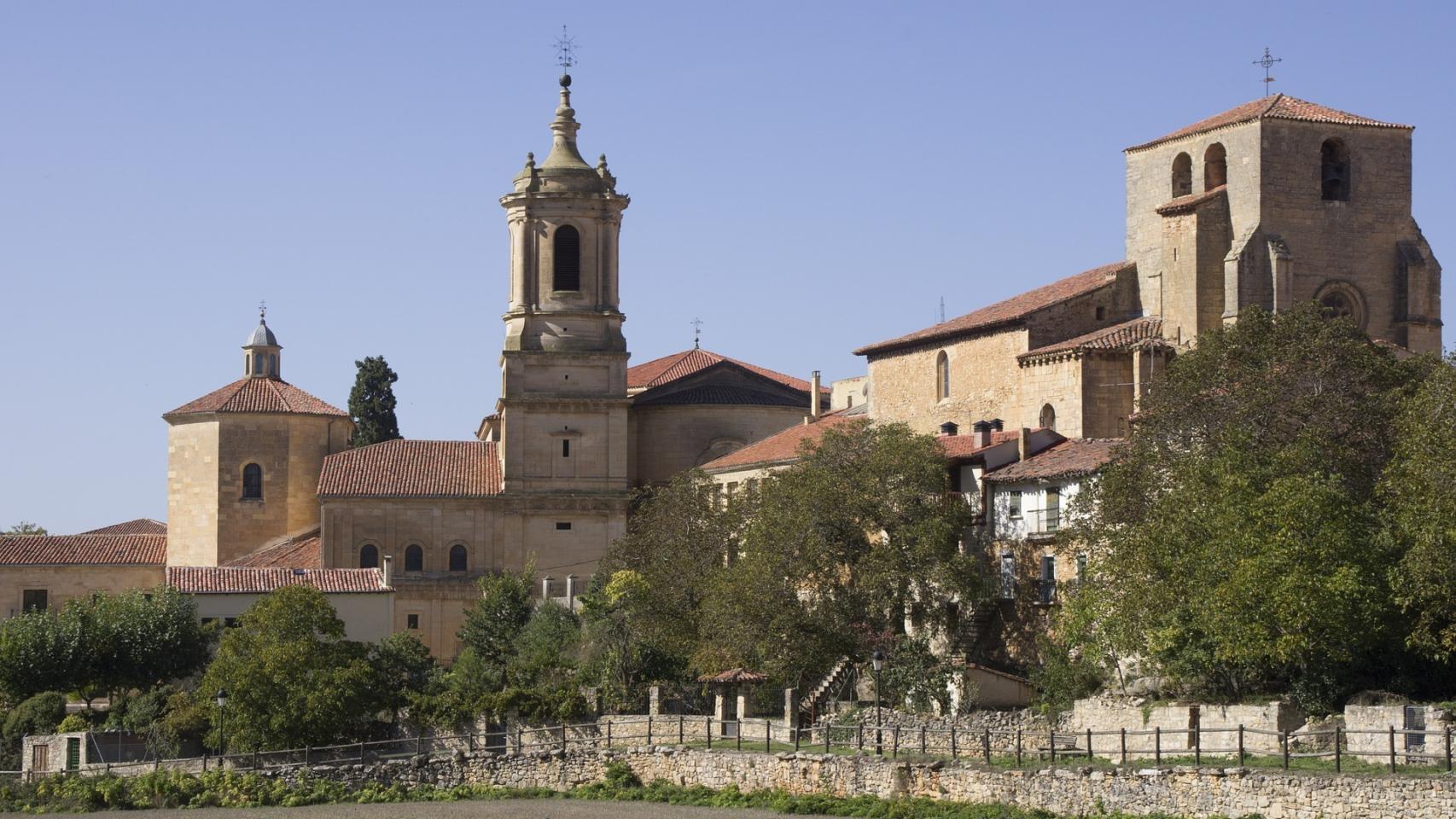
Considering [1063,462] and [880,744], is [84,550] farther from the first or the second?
[880,744]

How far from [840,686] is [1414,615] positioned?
50.1ft

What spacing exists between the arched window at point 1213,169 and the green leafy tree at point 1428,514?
59.3 ft

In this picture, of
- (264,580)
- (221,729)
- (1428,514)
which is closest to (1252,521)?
(1428,514)

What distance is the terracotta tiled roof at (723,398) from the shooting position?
84.4 meters

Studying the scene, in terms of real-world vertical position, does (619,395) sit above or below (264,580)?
above

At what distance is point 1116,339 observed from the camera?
63.5m

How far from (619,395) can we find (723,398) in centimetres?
462

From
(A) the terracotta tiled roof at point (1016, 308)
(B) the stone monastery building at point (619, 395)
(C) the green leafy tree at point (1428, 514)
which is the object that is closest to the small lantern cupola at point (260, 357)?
(B) the stone monastery building at point (619, 395)

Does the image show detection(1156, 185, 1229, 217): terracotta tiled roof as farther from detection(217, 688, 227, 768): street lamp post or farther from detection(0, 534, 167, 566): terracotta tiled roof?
detection(0, 534, 167, 566): terracotta tiled roof

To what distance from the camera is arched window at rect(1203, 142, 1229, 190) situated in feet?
214

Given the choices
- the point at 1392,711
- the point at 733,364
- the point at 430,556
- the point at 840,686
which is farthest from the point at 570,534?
the point at 1392,711

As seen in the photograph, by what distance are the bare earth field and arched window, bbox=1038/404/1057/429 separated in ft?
63.4

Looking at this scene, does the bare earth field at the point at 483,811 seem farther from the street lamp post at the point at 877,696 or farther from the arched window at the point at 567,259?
the arched window at the point at 567,259

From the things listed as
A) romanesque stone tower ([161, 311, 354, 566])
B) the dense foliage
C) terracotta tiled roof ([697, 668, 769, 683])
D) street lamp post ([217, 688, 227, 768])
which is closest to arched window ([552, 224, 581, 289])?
romanesque stone tower ([161, 311, 354, 566])
